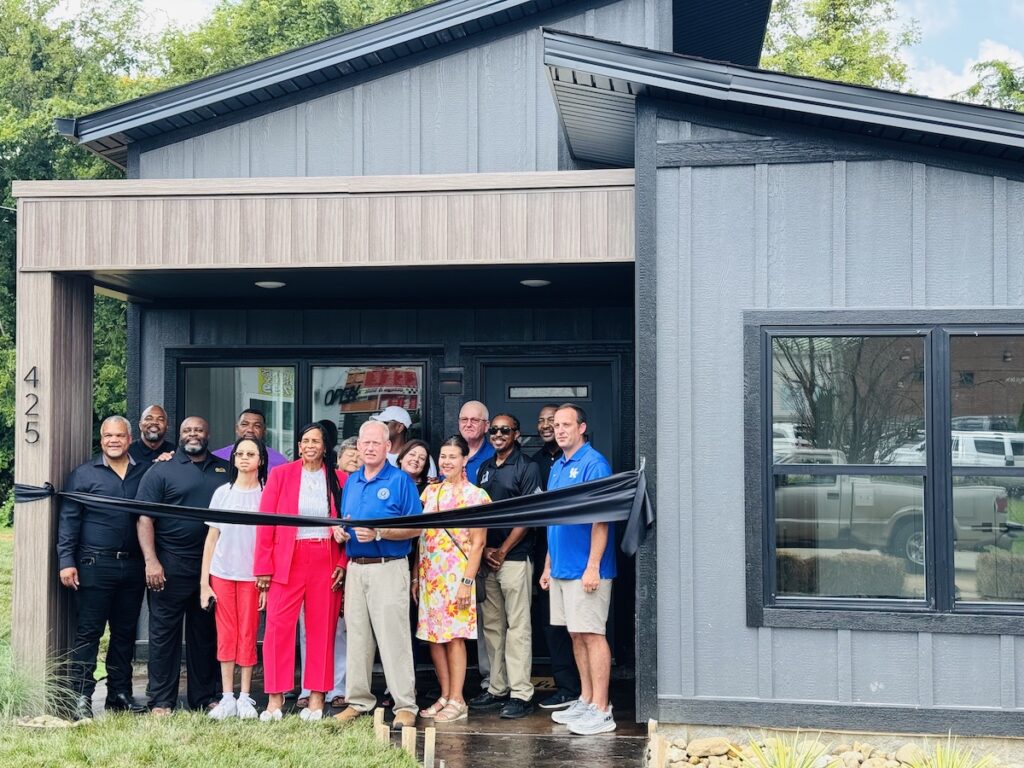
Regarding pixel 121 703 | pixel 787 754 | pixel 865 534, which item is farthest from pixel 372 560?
pixel 865 534

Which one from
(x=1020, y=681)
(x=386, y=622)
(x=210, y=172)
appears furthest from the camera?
(x=210, y=172)

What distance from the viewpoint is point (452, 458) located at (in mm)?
6016

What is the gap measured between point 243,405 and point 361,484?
232 centimetres

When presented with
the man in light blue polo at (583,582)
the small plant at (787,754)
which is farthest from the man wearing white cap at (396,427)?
the small plant at (787,754)

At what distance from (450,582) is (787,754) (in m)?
2.05

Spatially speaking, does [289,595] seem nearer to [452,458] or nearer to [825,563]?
[452,458]

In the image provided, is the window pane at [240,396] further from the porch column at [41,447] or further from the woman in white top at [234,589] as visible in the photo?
the woman in white top at [234,589]

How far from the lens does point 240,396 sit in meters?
7.87

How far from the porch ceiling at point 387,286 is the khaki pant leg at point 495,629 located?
6.04 feet

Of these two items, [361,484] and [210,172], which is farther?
[210,172]

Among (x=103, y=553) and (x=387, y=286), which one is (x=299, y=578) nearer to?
(x=103, y=553)

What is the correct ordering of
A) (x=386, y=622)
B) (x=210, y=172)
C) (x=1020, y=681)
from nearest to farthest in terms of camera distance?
(x=1020, y=681)
(x=386, y=622)
(x=210, y=172)

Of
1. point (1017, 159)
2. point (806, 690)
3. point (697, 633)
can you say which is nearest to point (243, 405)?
point (697, 633)

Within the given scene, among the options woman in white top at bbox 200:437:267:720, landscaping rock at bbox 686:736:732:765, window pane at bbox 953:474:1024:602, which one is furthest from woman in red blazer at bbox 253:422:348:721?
window pane at bbox 953:474:1024:602
